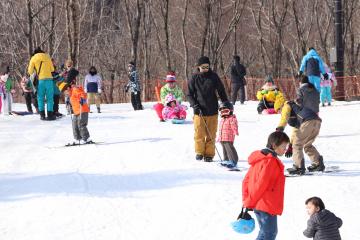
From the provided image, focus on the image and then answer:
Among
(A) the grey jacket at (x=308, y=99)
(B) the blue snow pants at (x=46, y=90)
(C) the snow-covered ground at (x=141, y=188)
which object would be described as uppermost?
(B) the blue snow pants at (x=46, y=90)

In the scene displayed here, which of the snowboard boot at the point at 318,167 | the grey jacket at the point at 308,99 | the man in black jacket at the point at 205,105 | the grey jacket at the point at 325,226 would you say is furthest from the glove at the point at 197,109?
the grey jacket at the point at 325,226

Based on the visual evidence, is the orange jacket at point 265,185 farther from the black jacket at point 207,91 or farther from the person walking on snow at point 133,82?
the person walking on snow at point 133,82

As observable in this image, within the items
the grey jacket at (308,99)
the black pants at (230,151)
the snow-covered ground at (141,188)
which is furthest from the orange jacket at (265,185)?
the black pants at (230,151)

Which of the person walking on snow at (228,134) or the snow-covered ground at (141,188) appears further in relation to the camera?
the person walking on snow at (228,134)

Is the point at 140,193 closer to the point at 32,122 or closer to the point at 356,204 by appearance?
the point at 356,204

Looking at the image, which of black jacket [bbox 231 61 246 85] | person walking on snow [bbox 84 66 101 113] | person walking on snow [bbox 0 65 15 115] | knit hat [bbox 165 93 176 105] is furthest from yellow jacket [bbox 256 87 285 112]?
person walking on snow [bbox 0 65 15 115]

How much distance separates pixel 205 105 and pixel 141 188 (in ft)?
8.25

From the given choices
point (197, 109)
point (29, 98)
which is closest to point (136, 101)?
point (29, 98)

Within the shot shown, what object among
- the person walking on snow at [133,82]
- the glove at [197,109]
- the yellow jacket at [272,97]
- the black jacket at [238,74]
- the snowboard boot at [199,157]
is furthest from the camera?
the black jacket at [238,74]

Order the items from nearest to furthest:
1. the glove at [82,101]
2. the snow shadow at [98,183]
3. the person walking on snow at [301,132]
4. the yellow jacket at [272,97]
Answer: the snow shadow at [98,183] → the person walking on snow at [301,132] → the glove at [82,101] → the yellow jacket at [272,97]

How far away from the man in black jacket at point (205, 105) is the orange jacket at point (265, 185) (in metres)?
5.22

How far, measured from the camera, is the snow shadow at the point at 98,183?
912 centimetres

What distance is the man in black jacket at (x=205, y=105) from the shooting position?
11.3m

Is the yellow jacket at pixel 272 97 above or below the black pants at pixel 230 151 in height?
above
